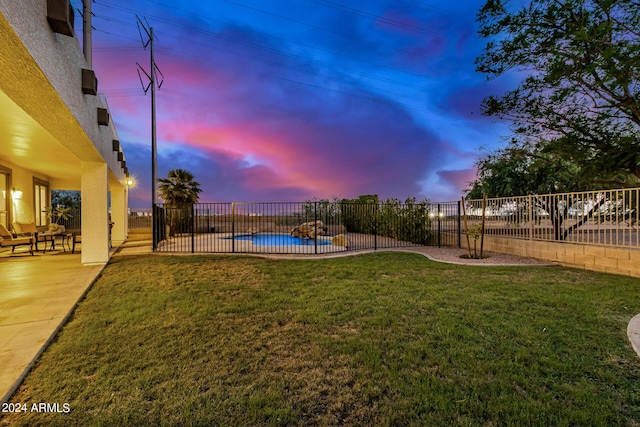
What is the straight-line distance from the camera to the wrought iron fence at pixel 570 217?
6.20 meters

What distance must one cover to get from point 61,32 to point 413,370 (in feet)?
16.9

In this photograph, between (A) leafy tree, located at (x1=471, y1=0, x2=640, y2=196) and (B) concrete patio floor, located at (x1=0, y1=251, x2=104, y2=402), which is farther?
(A) leafy tree, located at (x1=471, y1=0, x2=640, y2=196)

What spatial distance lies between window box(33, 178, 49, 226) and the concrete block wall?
18554mm

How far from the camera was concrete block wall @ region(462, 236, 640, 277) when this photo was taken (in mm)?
5840

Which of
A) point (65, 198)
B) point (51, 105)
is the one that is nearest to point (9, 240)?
point (51, 105)

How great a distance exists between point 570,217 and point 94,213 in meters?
12.0

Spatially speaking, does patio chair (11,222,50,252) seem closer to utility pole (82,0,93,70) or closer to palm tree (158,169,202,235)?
Answer: palm tree (158,169,202,235)

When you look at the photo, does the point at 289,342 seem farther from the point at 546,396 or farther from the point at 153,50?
the point at 153,50

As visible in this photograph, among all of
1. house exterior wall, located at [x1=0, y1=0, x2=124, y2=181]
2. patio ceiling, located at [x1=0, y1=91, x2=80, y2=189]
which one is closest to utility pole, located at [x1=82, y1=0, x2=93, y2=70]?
house exterior wall, located at [x1=0, y1=0, x2=124, y2=181]

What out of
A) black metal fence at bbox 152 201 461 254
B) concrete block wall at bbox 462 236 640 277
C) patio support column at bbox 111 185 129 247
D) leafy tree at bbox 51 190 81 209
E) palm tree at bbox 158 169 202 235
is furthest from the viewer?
leafy tree at bbox 51 190 81 209

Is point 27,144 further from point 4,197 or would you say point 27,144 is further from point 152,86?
point 152,86

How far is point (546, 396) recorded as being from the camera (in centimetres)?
213

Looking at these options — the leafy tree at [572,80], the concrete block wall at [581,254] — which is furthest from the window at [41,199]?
the concrete block wall at [581,254]

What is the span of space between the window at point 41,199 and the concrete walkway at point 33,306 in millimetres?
6721
